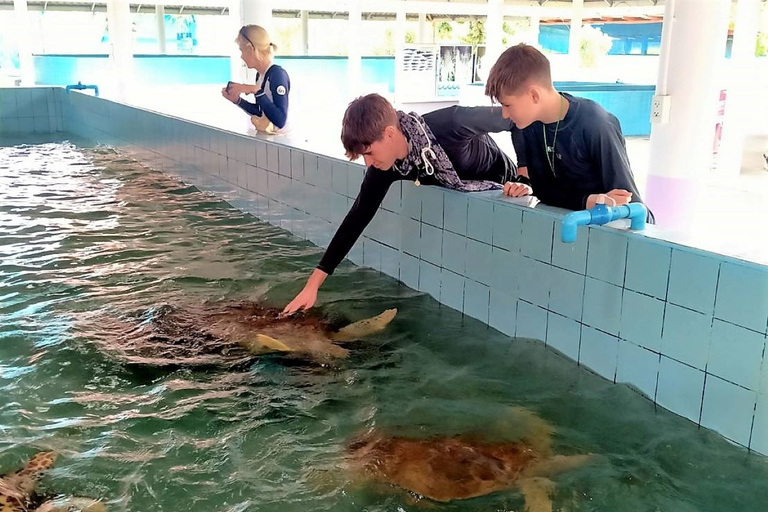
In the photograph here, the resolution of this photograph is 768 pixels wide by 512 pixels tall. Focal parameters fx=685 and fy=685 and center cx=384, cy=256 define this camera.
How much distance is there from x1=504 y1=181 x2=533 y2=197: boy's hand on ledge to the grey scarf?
0.66 ft

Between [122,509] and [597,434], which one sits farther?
[597,434]

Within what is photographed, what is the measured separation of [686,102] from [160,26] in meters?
26.5

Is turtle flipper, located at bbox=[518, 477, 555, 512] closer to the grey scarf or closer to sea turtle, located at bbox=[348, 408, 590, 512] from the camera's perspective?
sea turtle, located at bbox=[348, 408, 590, 512]

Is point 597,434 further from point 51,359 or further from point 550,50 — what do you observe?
point 550,50

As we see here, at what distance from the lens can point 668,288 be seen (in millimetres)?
2686

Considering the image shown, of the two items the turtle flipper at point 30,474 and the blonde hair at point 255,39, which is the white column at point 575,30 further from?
the turtle flipper at point 30,474

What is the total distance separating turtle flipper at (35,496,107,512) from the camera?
2.14 metres

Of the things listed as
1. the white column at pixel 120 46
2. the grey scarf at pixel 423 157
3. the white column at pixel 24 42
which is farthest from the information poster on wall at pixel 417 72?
the grey scarf at pixel 423 157

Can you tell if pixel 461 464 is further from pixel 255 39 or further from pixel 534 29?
pixel 534 29

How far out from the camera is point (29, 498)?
2.16m

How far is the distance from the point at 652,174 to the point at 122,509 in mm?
4524

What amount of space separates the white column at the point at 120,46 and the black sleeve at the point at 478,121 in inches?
461

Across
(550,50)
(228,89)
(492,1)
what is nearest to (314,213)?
(228,89)

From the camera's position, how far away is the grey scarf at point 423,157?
3.28 meters
